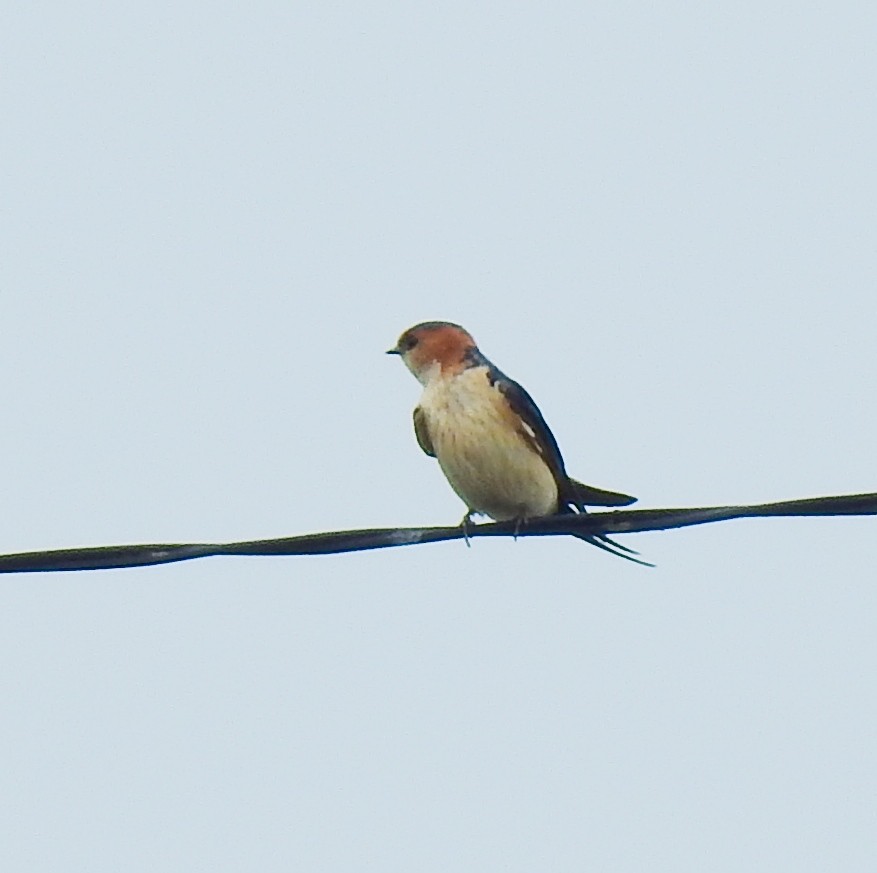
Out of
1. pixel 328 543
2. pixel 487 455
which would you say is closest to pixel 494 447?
pixel 487 455

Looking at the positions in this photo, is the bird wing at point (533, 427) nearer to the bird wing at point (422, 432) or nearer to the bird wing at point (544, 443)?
the bird wing at point (544, 443)

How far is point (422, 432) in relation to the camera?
7.56 meters

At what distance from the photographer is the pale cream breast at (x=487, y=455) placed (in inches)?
286

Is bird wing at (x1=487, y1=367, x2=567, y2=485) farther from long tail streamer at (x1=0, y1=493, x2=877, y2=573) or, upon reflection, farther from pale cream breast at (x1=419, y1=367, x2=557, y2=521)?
long tail streamer at (x1=0, y1=493, x2=877, y2=573)

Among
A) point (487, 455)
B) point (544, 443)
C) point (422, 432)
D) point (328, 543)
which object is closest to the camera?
point (328, 543)

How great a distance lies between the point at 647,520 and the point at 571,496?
80.8 inches

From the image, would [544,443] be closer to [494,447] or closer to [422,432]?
[494,447]

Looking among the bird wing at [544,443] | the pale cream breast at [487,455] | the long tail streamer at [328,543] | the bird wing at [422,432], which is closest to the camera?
the long tail streamer at [328,543]

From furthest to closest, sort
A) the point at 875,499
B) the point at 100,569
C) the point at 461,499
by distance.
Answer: the point at 461,499, the point at 100,569, the point at 875,499

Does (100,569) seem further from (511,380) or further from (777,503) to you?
(511,380)

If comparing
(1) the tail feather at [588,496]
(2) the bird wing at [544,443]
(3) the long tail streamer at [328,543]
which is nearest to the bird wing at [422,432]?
(2) the bird wing at [544,443]

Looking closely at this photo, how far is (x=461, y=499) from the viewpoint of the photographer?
7457mm

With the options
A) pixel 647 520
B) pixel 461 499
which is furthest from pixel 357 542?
pixel 461 499

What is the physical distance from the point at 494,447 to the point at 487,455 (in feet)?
0.13
